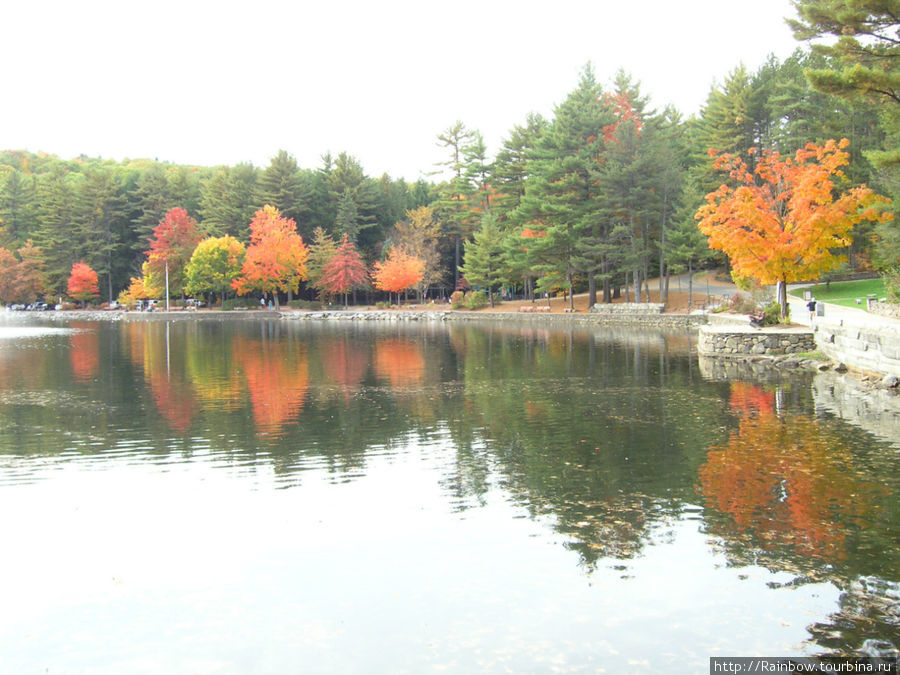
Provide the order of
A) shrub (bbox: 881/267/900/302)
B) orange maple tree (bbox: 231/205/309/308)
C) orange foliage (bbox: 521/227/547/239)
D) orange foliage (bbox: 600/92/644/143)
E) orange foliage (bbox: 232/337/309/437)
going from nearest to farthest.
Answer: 1. orange foliage (bbox: 232/337/309/437)
2. shrub (bbox: 881/267/900/302)
3. orange foliage (bbox: 600/92/644/143)
4. orange foliage (bbox: 521/227/547/239)
5. orange maple tree (bbox: 231/205/309/308)

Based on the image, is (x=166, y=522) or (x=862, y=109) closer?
(x=166, y=522)

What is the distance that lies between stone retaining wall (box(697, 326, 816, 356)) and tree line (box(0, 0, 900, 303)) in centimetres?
604

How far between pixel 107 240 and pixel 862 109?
2994 inches

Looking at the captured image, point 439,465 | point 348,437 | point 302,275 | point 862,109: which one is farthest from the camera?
point 302,275

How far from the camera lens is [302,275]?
236 ft

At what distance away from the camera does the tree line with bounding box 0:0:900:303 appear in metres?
44.7

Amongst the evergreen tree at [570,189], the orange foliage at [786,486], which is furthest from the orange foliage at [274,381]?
the evergreen tree at [570,189]

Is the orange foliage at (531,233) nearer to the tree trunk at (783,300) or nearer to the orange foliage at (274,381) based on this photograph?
the orange foliage at (274,381)

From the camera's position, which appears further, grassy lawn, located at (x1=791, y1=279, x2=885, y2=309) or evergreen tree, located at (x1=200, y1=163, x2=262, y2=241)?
evergreen tree, located at (x1=200, y1=163, x2=262, y2=241)

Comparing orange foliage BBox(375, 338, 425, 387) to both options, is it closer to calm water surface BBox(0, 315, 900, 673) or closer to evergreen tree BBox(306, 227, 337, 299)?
calm water surface BBox(0, 315, 900, 673)

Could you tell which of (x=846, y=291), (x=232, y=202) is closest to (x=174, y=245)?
(x=232, y=202)

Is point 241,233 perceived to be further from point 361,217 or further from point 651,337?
point 651,337

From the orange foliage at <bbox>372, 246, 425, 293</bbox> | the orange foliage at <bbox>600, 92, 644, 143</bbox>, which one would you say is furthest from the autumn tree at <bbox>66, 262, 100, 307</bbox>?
the orange foliage at <bbox>600, 92, 644, 143</bbox>

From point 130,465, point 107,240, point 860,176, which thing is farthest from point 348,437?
point 107,240
